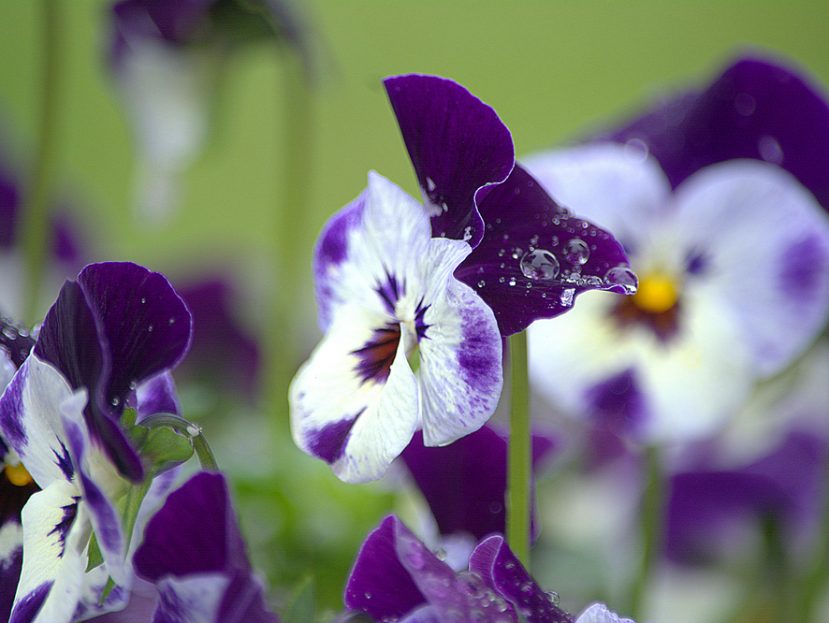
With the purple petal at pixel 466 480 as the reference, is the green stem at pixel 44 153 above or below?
above

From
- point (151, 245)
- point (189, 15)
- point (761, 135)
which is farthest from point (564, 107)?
point (761, 135)

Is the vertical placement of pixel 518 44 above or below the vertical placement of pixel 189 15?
below

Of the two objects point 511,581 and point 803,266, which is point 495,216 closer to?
point 511,581

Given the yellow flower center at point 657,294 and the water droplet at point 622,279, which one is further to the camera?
the yellow flower center at point 657,294

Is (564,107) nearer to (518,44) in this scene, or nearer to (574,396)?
(518,44)

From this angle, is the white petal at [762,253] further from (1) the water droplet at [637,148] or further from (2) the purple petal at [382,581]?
(2) the purple petal at [382,581]

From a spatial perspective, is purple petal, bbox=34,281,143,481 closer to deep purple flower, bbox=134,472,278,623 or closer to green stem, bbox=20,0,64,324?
deep purple flower, bbox=134,472,278,623

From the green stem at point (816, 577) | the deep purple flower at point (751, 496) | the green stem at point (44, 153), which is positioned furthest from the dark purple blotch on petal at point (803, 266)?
the green stem at point (44, 153)
